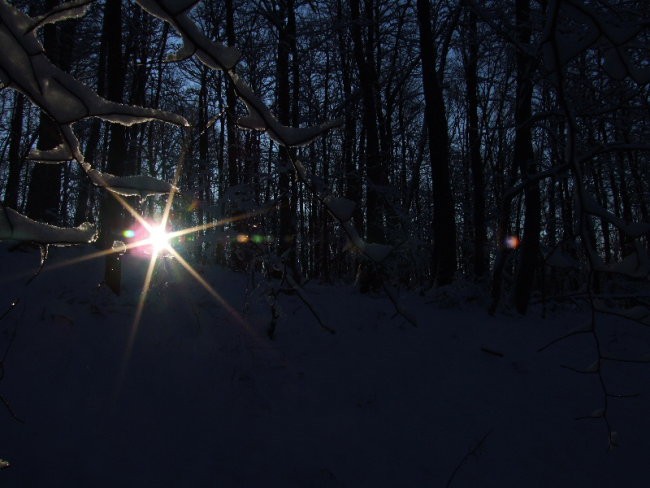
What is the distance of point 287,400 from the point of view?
367 cm

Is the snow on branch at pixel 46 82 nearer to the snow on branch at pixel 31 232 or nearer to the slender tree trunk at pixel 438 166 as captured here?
the snow on branch at pixel 31 232

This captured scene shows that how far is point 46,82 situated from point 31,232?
0.21 m

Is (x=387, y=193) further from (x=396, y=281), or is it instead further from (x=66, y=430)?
(x=66, y=430)

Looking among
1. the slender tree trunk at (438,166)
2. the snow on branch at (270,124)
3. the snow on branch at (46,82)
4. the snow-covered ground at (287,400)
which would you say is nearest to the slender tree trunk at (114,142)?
the snow-covered ground at (287,400)

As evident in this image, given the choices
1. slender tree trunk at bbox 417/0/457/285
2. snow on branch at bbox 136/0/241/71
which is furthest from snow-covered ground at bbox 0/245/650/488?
snow on branch at bbox 136/0/241/71

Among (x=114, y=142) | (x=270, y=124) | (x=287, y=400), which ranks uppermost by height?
(x=114, y=142)

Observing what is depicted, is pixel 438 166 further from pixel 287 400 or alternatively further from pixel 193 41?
pixel 193 41

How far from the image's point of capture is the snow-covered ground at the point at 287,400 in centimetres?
288

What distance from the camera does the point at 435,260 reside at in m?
6.93

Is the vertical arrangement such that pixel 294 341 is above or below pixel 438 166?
below

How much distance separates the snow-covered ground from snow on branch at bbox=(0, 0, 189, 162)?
2.66 meters

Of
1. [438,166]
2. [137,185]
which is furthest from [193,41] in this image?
[438,166]

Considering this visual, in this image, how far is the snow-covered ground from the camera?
2877 millimetres

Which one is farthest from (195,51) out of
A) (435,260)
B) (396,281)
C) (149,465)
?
(435,260)
